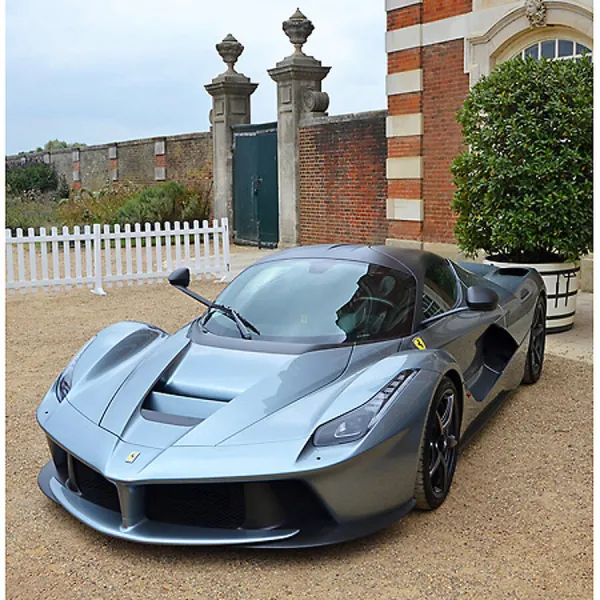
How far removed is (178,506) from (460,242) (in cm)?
612

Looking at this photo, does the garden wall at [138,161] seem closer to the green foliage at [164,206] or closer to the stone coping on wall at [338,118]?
the green foliage at [164,206]

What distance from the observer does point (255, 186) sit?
18094mm

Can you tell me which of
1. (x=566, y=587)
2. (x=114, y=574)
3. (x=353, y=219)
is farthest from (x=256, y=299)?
(x=353, y=219)

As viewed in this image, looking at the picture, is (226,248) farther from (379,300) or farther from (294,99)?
(379,300)

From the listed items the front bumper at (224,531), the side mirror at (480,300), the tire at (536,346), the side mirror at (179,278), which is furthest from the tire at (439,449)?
the tire at (536,346)

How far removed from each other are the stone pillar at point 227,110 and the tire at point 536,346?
1305 cm

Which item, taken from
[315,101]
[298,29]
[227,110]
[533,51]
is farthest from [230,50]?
[533,51]

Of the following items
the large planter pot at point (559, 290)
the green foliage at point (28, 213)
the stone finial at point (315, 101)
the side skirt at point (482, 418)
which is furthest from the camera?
the green foliage at point (28, 213)

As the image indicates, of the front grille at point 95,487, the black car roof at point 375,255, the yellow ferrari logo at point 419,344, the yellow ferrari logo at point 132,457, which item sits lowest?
the front grille at point 95,487

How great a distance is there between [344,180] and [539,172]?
24.9 ft

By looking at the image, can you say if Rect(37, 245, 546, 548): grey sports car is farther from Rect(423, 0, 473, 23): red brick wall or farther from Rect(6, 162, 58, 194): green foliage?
Rect(6, 162, 58, 194): green foliage

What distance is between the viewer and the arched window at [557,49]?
35.6 feet

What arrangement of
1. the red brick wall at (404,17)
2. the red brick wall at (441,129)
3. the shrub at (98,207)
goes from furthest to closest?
the shrub at (98,207)
the red brick wall at (404,17)
the red brick wall at (441,129)

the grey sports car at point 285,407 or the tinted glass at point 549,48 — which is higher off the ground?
the tinted glass at point 549,48
